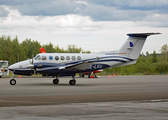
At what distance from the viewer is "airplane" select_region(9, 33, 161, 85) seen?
2583cm

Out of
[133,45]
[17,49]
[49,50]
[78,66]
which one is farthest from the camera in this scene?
[49,50]

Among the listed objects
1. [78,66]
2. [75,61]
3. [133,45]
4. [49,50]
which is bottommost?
[78,66]

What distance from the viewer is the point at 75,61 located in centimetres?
2731

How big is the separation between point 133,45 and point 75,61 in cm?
643

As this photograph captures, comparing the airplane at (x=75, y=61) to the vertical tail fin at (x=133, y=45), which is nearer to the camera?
the airplane at (x=75, y=61)

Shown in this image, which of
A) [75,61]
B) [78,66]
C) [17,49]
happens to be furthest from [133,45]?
[17,49]

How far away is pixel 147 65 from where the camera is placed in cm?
8319

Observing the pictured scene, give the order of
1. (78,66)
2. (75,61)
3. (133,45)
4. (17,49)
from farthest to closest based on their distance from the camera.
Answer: (17,49) < (133,45) < (75,61) < (78,66)

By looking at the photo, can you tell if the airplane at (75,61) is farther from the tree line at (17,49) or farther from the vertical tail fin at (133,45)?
the tree line at (17,49)

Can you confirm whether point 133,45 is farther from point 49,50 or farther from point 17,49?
point 49,50

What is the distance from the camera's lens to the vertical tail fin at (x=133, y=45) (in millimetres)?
28953

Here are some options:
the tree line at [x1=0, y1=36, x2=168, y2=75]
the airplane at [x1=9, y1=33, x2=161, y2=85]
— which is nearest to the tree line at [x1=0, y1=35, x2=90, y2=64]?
the tree line at [x1=0, y1=36, x2=168, y2=75]

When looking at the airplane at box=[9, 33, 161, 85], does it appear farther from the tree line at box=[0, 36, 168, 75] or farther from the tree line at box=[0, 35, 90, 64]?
the tree line at box=[0, 35, 90, 64]

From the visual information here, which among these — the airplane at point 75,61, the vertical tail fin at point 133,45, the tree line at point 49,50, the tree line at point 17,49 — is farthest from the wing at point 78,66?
the tree line at point 17,49
